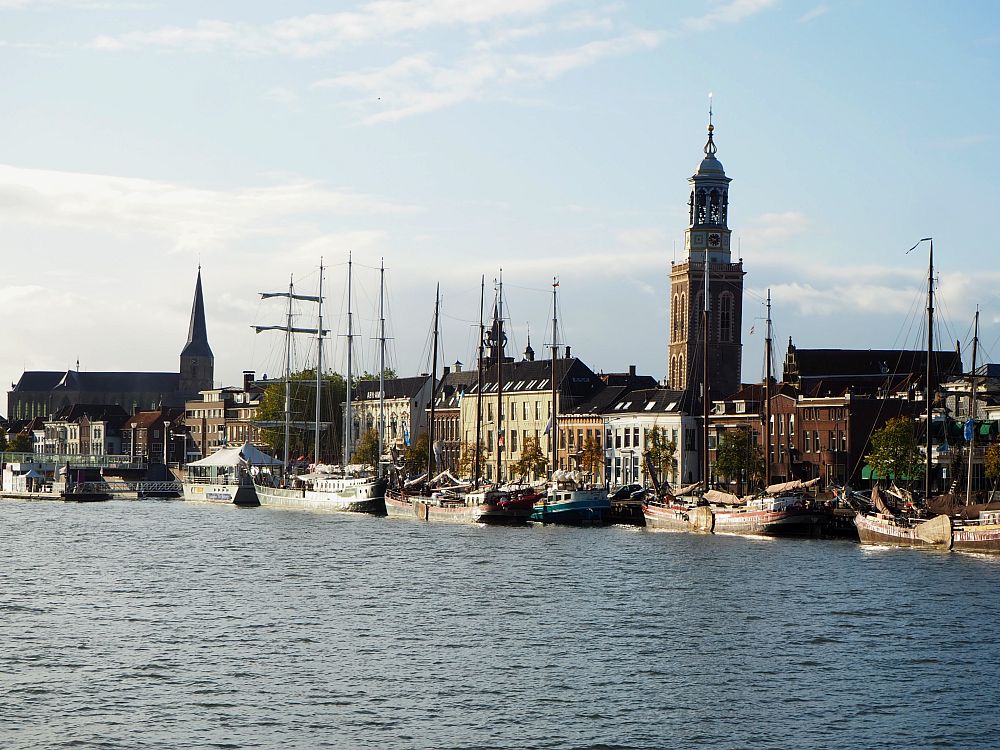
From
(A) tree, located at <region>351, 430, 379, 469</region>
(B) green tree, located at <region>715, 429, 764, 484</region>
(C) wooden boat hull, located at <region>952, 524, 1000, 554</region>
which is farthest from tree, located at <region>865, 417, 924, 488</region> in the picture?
(A) tree, located at <region>351, 430, 379, 469</region>

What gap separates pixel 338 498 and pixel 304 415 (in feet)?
132

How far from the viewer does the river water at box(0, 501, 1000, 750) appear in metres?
36.1

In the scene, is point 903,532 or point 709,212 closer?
point 903,532

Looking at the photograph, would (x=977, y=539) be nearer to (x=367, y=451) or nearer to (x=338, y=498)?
(x=338, y=498)

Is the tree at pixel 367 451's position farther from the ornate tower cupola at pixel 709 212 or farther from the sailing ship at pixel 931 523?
the sailing ship at pixel 931 523

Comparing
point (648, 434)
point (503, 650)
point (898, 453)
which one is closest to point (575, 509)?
point (898, 453)

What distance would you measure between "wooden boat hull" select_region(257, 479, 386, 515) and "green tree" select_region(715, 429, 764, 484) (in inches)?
1047

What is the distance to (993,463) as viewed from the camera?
10444 centimetres

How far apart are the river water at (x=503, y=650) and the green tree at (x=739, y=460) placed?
45261 mm

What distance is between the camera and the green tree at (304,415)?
176 meters

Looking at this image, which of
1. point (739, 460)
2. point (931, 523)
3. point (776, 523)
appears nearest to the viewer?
point (931, 523)

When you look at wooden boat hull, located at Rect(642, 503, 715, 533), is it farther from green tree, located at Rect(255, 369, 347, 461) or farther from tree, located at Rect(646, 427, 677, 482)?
green tree, located at Rect(255, 369, 347, 461)

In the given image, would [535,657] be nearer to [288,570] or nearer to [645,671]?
[645,671]

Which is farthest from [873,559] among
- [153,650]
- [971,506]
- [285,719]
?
[285,719]
